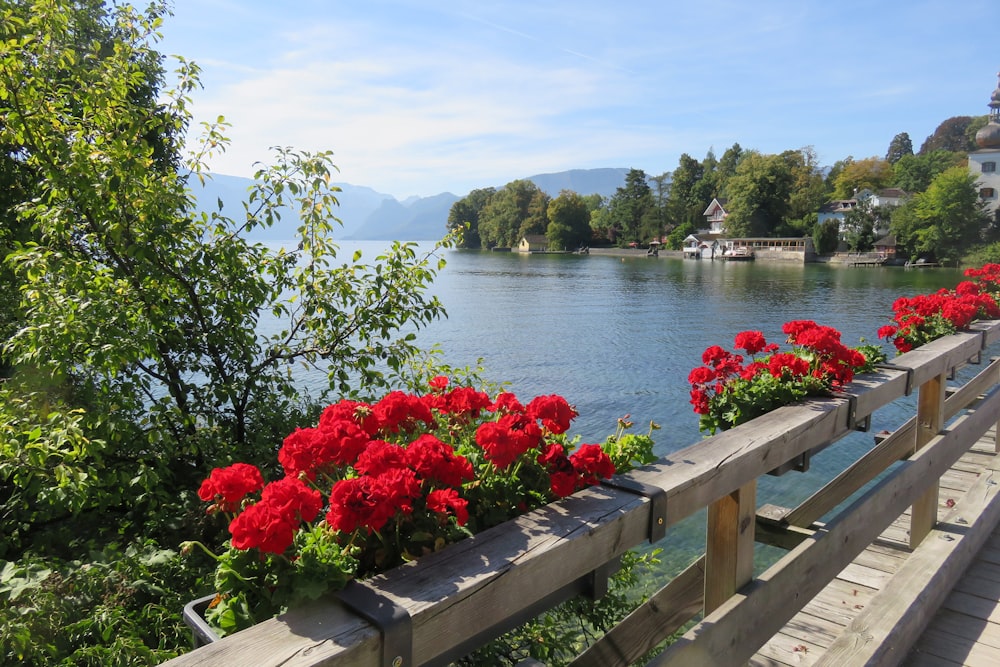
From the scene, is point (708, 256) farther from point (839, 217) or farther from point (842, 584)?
point (842, 584)

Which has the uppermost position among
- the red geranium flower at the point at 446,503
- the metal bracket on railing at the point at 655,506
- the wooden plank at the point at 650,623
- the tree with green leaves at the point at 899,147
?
the tree with green leaves at the point at 899,147

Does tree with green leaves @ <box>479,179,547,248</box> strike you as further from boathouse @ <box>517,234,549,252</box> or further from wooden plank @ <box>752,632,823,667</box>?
wooden plank @ <box>752,632,823,667</box>

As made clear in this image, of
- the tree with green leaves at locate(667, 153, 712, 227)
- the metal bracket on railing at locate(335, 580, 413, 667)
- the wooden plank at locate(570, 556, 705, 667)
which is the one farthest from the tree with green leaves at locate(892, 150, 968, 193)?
the metal bracket on railing at locate(335, 580, 413, 667)

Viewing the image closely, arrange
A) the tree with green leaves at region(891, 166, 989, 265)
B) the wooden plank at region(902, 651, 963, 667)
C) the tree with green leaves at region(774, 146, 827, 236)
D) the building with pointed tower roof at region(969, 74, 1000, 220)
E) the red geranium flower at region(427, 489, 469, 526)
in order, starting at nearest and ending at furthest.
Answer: the red geranium flower at region(427, 489, 469, 526), the wooden plank at region(902, 651, 963, 667), the tree with green leaves at region(891, 166, 989, 265), the building with pointed tower roof at region(969, 74, 1000, 220), the tree with green leaves at region(774, 146, 827, 236)

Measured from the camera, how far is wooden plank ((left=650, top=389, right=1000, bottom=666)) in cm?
190

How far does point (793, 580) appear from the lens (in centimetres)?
226

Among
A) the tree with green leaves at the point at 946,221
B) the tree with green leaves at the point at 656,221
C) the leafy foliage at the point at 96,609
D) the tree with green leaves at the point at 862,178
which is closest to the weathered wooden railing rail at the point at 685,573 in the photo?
the leafy foliage at the point at 96,609

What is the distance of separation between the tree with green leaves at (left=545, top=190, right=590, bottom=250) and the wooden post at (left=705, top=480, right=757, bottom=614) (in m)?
116

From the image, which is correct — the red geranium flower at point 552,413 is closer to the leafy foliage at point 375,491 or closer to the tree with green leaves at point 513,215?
the leafy foliage at point 375,491

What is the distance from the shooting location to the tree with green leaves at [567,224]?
117375 millimetres

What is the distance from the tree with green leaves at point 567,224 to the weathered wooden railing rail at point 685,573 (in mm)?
115125

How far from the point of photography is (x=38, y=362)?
3.31 metres

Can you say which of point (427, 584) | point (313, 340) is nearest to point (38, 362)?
point (313, 340)

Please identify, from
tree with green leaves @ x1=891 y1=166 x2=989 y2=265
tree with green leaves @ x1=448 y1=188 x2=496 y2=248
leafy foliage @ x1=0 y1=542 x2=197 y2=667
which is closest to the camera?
leafy foliage @ x1=0 y1=542 x2=197 y2=667
